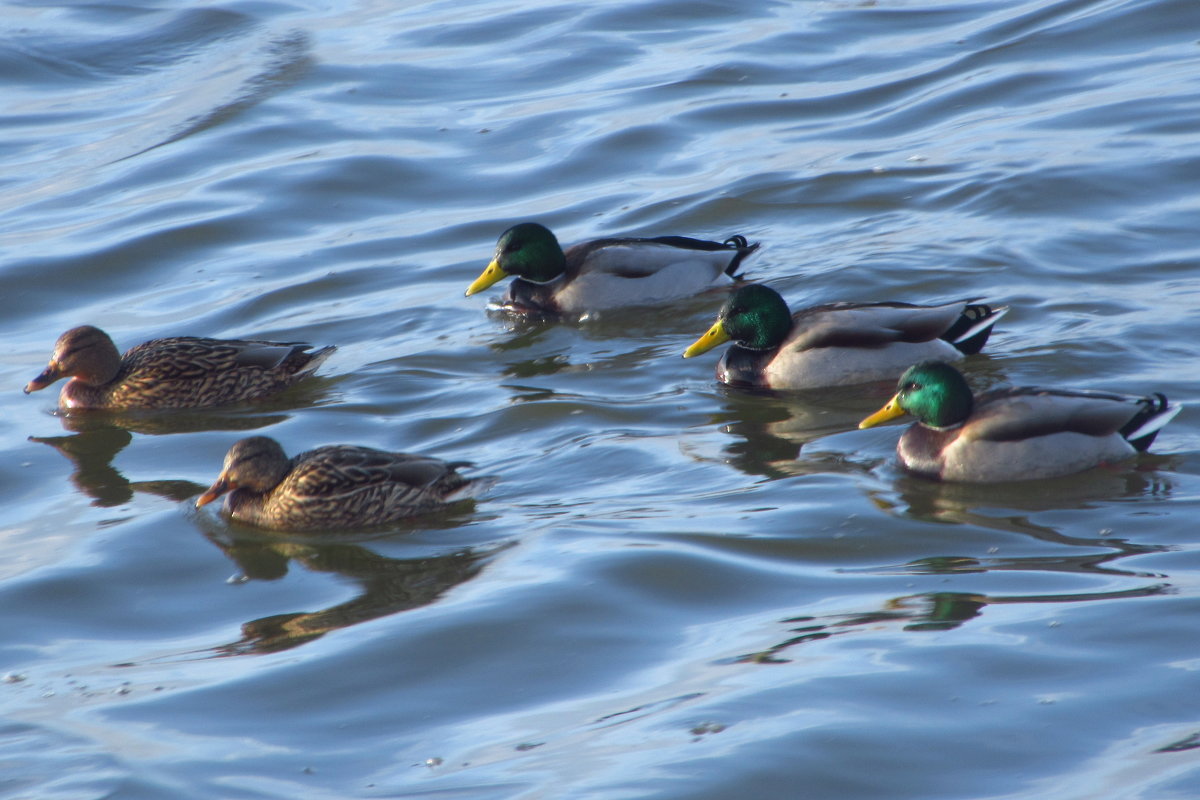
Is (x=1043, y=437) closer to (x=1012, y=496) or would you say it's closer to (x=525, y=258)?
(x=1012, y=496)

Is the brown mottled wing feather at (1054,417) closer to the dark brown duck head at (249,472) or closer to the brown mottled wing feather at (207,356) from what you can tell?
the dark brown duck head at (249,472)

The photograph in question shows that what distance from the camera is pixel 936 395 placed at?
7945 mm

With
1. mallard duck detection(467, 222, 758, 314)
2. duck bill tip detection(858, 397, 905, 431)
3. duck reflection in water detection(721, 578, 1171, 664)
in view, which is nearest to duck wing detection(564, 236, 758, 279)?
mallard duck detection(467, 222, 758, 314)

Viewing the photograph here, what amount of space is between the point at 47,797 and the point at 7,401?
5.24 meters

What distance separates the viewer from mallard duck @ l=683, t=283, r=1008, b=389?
367 inches

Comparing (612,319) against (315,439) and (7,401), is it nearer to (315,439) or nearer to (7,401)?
(315,439)

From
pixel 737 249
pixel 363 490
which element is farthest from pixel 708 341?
pixel 363 490

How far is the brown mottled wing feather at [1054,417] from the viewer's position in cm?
764

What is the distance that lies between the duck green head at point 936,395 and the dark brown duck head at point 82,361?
464 cm

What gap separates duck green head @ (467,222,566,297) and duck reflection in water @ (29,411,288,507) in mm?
2285

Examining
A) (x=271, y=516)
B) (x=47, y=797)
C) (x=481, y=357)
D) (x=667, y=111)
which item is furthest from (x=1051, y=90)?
(x=47, y=797)

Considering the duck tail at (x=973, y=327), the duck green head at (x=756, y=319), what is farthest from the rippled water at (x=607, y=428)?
the duck green head at (x=756, y=319)

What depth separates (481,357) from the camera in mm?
10258

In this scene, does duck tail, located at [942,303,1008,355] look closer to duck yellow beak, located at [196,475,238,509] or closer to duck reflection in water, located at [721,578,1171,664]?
duck reflection in water, located at [721,578,1171,664]
